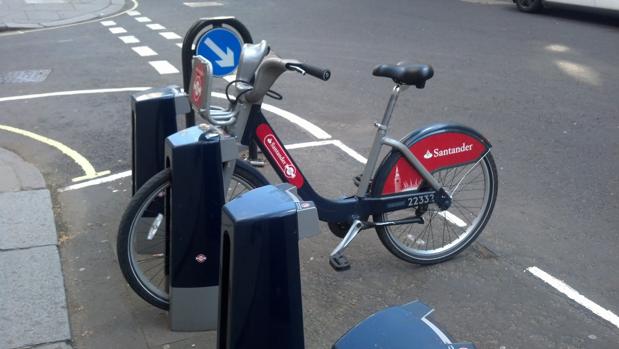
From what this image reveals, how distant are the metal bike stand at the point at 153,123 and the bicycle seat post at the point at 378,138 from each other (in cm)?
113

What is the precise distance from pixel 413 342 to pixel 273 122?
19.0 ft

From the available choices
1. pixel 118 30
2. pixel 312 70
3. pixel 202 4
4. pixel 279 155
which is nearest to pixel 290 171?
pixel 279 155

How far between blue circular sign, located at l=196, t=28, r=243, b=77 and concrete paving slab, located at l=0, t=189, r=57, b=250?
1.63 metres

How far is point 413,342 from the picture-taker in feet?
6.68

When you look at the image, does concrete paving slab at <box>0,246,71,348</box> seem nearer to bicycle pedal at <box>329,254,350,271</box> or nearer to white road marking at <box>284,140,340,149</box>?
bicycle pedal at <box>329,254,350,271</box>

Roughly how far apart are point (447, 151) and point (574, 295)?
1.10m

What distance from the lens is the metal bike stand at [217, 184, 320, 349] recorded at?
2486 millimetres

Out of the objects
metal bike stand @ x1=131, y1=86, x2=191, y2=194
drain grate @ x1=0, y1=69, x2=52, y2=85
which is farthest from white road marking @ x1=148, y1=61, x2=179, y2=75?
A: metal bike stand @ x1=131, y1=86, x2=191, y2=194

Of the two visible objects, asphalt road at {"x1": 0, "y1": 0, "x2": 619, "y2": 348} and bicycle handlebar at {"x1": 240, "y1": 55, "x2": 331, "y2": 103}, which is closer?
bicycle handlebar at {"x1": 240, "y1": 55, "x2": 331, "y2": 103}

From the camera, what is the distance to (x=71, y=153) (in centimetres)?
677

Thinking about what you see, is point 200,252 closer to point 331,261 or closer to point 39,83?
point 331,261

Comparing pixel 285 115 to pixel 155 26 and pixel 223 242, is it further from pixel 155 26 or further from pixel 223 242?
pixel 155 26

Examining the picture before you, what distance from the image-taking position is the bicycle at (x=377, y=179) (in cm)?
386

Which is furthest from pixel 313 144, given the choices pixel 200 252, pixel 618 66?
pixel 618 66
